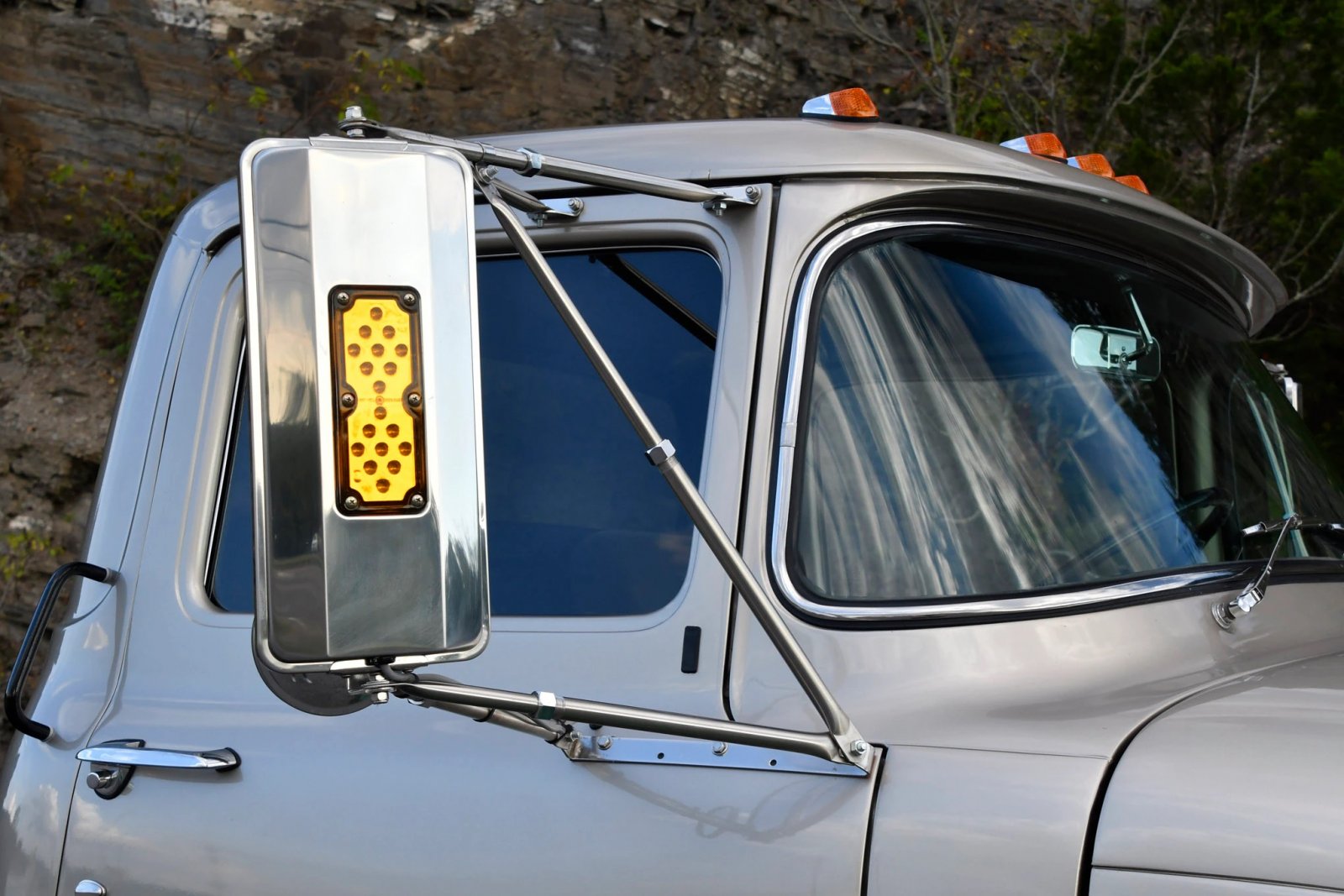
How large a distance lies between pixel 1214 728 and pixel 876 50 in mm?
10859

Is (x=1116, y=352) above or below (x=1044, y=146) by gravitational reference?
below

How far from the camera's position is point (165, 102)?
1038cm

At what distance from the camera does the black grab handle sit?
2.02 metres

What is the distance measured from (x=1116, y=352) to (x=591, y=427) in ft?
2.54

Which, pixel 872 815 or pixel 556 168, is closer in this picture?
pixel 872 815

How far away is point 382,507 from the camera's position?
121cm

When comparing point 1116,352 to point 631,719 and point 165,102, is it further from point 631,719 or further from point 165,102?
point 165,102

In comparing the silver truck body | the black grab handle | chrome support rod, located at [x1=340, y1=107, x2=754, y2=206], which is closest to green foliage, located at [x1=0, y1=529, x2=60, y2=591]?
the black grab handle

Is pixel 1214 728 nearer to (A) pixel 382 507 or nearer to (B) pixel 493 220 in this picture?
(A) pixel 382 507

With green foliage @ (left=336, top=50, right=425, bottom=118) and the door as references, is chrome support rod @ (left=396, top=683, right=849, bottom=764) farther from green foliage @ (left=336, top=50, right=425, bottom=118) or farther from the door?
green foliage @ (left=336, top=50, right=425, bottom=118)

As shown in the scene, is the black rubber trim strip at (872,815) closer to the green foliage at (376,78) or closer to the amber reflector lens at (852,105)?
the amber reflector lens at (852,105)

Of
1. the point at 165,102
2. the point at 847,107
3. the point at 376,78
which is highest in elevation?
the point at 376,78

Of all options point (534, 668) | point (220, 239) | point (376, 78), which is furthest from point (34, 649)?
point (376, 78)

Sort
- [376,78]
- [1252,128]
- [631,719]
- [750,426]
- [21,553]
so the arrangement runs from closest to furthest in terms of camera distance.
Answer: [631,719]
[750,426]
[1252,128]
[21,553]
[376,78]
